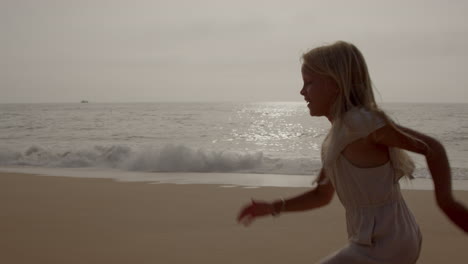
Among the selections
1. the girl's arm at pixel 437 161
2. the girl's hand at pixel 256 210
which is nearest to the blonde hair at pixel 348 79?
the girl's arm at pixel 437 161

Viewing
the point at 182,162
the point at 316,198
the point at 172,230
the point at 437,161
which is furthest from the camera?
the point at 182,162

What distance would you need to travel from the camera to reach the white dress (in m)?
1.88

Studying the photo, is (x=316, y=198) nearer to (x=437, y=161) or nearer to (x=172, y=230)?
(x=437, y=161)

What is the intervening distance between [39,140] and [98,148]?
9330 mm

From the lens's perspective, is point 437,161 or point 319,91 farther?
point 319,91

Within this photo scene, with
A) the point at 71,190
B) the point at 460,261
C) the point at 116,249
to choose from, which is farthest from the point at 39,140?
the point at 460,261

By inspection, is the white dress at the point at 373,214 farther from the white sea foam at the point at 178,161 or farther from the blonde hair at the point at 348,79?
the white sea foam at the point at 178,161

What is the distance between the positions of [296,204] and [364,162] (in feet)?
1.61

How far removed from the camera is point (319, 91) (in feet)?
6.52

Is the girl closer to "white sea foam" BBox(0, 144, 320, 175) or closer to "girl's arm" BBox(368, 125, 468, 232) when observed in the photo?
"girl's arm" BBox(368, 125, 468, 232)

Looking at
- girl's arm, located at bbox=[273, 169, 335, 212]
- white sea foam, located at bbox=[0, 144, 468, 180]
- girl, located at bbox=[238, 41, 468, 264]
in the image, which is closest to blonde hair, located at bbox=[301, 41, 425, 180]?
girl, located at bbox=[238, 41, 468, 264]

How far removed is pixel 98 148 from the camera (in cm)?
1633

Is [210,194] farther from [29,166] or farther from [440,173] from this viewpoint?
[29,166]


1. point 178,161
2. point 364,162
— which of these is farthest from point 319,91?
point 178,161
